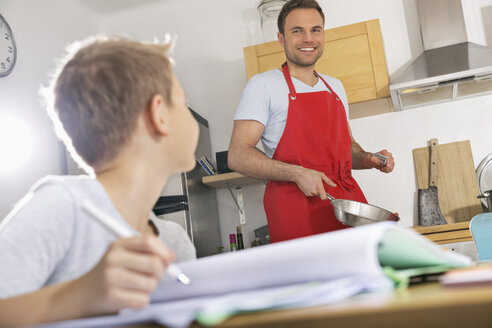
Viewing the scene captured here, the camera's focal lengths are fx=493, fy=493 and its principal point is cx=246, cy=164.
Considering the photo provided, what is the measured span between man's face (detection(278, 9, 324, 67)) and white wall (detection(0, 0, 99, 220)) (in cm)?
144

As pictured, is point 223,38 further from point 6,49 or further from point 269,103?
point 269,103

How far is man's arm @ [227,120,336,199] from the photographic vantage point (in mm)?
1473

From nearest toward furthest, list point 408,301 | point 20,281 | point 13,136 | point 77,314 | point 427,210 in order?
point 408,301, point 77,314, point 20,281, point 13,136, point 427,210

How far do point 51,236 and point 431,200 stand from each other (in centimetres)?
249

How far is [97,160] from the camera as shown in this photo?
66 centimetres

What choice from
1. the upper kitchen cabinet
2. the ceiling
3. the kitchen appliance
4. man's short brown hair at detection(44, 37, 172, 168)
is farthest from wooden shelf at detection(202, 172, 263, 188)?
man's short brown hair at detection(44, 37, 172, 168)

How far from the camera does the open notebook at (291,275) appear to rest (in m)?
0.28

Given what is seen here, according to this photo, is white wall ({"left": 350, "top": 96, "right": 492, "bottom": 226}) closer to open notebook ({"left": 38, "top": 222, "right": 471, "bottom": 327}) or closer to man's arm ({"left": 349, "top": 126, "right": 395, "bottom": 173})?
man's arm ({"left": 349, "top": 126, "right": 395, "bottom": 173})

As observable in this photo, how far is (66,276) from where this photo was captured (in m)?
0.57

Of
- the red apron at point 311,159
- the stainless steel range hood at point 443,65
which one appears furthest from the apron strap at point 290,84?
the stainless steel range hood at point 443,65

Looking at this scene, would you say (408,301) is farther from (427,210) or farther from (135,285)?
(427,210)

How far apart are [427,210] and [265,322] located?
8.59 feet

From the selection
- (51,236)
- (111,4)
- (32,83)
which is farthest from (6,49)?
(51,236)

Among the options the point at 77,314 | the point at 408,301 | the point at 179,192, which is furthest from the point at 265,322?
the point at 179,192
